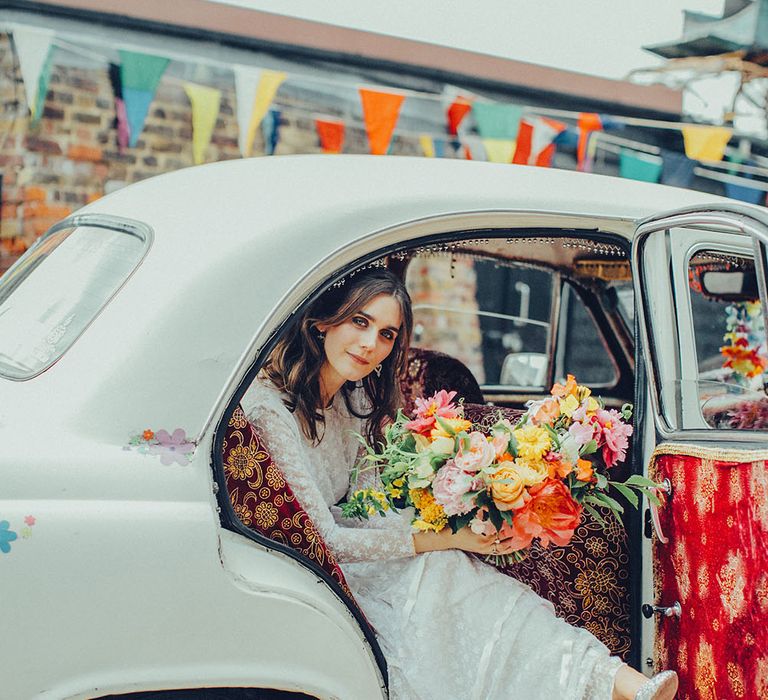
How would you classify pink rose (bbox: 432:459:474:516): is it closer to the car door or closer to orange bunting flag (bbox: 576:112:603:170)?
the car door

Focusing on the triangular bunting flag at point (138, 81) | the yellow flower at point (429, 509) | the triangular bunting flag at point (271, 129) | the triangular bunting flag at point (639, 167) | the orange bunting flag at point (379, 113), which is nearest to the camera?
the yellow flower at point (429, 509)

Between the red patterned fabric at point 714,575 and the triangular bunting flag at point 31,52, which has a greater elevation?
the triangular bunting flag at point 31,52

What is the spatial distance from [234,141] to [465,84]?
248 cm

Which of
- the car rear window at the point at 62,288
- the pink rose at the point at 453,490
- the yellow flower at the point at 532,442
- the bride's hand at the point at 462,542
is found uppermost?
the car rear window at the point at 62,288

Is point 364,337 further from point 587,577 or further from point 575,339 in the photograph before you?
point 575,339

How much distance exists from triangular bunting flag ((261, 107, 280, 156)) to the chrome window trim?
19.1 feet

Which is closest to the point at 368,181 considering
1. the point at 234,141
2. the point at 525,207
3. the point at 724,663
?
the point at 525,207

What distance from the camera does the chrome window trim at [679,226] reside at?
2301mm

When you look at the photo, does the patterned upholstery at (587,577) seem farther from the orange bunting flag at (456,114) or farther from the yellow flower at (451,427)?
the orange bunting flag at (456,114)

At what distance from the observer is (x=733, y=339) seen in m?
4.36

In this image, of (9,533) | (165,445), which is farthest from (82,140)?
(9,533)

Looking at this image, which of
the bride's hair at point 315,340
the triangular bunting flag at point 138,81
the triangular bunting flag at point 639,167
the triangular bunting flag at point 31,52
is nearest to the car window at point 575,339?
the bride's hair at point 315,340

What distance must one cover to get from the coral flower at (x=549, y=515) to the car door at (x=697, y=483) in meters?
0.32

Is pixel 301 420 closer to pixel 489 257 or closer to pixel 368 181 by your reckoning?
pixel 368 181
